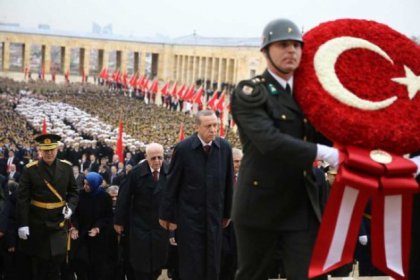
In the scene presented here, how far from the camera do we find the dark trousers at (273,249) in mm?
3609

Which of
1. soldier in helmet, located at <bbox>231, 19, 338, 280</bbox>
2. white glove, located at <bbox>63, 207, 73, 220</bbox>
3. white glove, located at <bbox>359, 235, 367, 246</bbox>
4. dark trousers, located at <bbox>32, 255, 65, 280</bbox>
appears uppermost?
soldier in helmet, located at <bbox>231, 19, 338, 280</bbox>

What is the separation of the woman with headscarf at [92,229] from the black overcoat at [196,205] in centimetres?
177

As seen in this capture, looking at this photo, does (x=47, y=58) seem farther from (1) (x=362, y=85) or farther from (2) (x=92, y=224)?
(1) (x=362, y=85)

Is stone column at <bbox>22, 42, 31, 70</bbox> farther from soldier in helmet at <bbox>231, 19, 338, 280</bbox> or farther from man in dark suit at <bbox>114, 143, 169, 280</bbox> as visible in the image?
soldier in helmet at <bbox>231, 19, 338, 280</bbox>

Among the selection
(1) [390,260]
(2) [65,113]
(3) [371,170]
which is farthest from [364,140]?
(2) [65,113]

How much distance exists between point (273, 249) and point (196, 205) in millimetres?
2406

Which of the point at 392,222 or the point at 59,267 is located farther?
the point at 59,267

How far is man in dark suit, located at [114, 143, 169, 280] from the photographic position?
7.25m

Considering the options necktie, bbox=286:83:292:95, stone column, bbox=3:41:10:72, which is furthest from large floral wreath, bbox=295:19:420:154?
stone column, bbox=3:41:10:72

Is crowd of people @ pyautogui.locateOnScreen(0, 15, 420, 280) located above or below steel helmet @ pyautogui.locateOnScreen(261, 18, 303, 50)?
below

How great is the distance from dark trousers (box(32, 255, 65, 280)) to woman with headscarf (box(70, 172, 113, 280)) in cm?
45

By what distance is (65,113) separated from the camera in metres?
35.5

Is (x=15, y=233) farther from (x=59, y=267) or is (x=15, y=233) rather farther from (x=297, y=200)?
(x=297, y=200)

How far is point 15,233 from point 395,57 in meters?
4.74
